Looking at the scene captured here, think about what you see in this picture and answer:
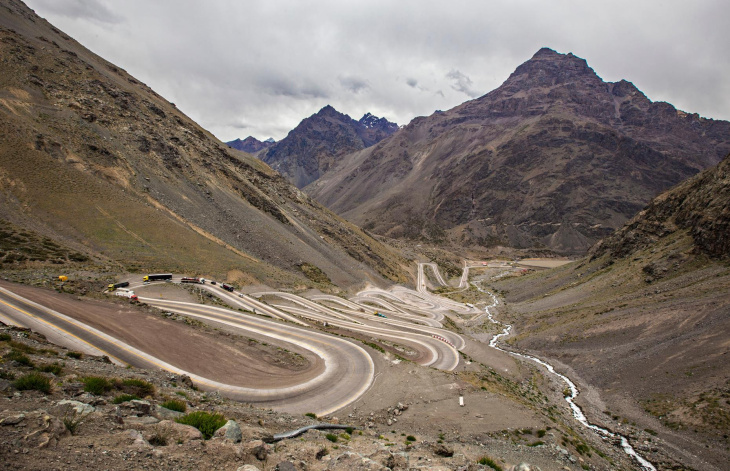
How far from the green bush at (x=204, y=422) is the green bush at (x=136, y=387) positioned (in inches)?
137

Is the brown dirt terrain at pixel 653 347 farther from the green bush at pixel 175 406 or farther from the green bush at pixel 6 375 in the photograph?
the green bush at pixel 6 375

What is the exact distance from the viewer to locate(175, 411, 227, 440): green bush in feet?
30.9

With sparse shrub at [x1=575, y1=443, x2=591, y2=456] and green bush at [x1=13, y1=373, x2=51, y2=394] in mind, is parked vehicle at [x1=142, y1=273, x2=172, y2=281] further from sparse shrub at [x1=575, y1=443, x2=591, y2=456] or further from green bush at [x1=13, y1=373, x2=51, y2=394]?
sparse shrub at [x1=575, y1=443, x2=591, y2=456]

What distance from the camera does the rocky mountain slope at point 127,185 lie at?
46969mm

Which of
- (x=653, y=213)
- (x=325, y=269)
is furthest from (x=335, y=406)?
(x=653, y=213)

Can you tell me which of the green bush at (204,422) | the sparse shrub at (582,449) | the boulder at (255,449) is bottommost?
the sparse shrub at (582,449)

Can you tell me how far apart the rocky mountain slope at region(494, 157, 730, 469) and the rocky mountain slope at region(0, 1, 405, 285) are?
42351 mm

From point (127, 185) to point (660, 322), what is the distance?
3238 inches

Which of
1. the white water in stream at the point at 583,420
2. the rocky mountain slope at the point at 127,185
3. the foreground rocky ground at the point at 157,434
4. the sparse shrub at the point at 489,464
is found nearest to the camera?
the foreground rocky ground at the point at 157,434

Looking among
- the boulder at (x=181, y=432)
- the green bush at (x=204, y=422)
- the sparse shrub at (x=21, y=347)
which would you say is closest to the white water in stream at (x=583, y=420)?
the green bush at (x=204, y=422)

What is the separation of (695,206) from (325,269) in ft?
239

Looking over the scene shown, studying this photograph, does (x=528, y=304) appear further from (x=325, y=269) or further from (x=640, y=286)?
(x=325, y=269)

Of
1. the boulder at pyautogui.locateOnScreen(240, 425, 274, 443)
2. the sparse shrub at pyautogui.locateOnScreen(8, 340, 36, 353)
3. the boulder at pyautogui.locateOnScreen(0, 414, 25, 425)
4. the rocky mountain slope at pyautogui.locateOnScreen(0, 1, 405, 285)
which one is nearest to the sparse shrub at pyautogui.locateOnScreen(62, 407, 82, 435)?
the boulder at pyautogui.locateOnScreen(0, 414, 25, 425)

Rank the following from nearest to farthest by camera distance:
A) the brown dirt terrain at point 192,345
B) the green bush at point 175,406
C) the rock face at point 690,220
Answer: the green bush at point 175,406
the brown dirt terrain at point 192,345
the rock face at point 690,220
